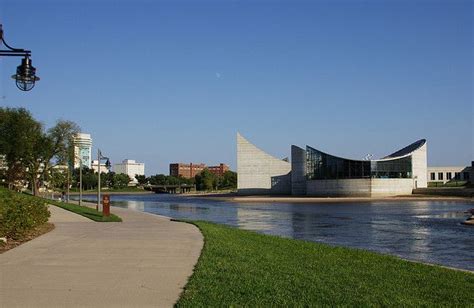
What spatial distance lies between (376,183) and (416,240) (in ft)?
292

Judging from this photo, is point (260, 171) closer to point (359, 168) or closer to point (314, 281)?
point (359, 168)

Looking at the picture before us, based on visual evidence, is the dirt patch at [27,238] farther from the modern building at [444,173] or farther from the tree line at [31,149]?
the modern building at [444,173]

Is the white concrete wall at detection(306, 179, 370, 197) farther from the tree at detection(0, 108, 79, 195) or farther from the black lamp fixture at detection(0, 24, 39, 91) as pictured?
the black lamp fixture at detection(0, 24, 39, 91)

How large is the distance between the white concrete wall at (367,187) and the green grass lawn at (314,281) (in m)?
98.8

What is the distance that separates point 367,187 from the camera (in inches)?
4306

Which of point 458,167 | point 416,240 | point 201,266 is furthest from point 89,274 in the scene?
point 458,167

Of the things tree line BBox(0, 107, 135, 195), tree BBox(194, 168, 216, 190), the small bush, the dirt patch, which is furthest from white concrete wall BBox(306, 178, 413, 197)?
the small bush

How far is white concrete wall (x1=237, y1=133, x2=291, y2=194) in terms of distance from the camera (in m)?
141

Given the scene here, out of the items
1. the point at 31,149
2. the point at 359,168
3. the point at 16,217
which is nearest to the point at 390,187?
the point at 359,168

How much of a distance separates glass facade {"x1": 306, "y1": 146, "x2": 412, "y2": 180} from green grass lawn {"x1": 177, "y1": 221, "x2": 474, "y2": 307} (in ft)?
329

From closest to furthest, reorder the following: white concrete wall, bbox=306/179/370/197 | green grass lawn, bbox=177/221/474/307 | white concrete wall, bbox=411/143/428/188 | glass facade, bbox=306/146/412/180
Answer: green grass lawn, bbox=177/221/474/307 < white concrete wall, bbox=306/179/370/197 < glass facade, bbox=306/146/412/180 < white concrete wall, bbox=411/143/428/188

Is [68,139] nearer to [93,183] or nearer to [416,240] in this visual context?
[416,240]

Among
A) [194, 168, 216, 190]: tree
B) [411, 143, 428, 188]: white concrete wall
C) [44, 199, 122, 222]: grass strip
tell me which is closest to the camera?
[44, 199, 122, 222]: grass strip

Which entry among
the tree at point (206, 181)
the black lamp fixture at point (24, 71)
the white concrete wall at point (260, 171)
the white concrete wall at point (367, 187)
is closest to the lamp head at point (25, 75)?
the black lamp fixture at point (24, 71)
